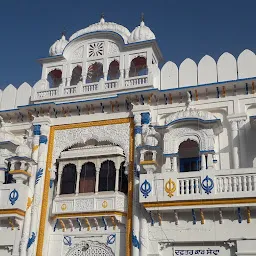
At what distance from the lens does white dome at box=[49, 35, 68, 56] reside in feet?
44.1

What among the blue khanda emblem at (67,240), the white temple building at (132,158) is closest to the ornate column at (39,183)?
the white temple building at (132,158)

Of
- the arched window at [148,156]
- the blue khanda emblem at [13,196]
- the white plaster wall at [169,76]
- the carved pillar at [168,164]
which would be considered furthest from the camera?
the white plaster wall at [169,76]

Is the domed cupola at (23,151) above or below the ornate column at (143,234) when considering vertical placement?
above

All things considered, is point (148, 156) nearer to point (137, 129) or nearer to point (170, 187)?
point (137, 129)

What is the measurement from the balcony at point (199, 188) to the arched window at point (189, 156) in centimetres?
98

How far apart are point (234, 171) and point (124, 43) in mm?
5144

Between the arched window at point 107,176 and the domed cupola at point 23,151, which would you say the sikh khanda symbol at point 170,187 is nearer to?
the arched window at point 107,176

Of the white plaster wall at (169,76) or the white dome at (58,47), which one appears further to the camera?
the white dome at (58,47)

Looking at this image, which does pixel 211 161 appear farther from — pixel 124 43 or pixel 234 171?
pixel 124 43

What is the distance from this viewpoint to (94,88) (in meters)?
12.4

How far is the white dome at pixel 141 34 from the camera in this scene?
41.3 ft

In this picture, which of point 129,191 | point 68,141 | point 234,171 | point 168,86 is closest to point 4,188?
point 68,141

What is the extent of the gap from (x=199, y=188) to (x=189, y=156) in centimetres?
150

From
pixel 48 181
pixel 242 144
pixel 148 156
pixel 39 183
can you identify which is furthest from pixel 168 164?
pixel 39 183
